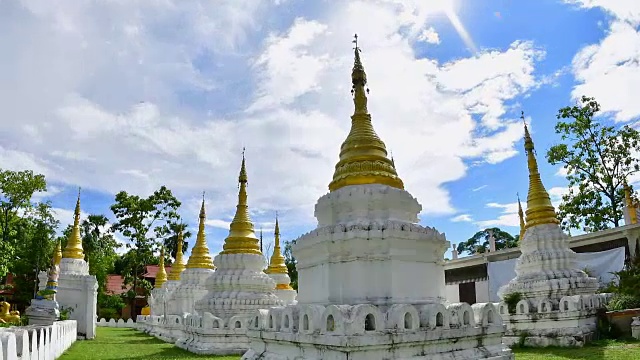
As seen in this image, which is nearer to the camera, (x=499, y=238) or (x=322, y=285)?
(x=322, y=285)

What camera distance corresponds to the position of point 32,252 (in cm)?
3834

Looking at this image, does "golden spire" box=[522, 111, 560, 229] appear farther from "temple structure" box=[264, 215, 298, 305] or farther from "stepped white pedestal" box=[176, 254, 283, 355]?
"temple structure" box=[264, 215, 298, 305]

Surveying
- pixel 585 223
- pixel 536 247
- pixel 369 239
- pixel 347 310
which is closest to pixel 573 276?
pixel 536 247

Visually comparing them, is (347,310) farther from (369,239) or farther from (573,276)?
(573,276)

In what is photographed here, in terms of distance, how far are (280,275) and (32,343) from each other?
1687 cm

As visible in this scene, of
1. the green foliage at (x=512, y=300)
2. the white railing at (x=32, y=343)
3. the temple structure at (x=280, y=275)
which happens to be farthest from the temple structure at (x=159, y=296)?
the green foliage at (x=512, y=300)

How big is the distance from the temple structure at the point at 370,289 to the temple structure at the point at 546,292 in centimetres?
668

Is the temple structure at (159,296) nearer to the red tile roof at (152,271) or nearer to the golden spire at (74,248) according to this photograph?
the golden spire at (74,248)

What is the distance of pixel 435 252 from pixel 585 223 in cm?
2360

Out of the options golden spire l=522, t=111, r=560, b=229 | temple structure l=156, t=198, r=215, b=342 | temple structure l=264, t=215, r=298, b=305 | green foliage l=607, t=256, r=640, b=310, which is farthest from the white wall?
temple structure l=156, t=198, r=215, b=342

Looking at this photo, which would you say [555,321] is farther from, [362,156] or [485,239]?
[485,239]

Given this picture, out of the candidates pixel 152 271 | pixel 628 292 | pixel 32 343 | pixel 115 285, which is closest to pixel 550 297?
pixel 628 292

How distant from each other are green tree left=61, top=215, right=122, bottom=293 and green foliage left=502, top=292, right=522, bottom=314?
3415 cm

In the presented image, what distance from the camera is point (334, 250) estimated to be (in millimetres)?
7770
